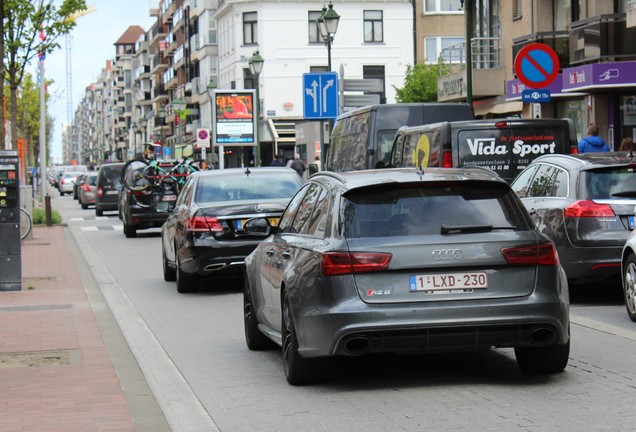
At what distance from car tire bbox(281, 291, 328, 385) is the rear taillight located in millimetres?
591

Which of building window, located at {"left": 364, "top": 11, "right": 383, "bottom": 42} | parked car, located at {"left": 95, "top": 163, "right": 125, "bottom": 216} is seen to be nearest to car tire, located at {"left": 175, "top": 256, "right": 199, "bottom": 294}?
parked car, located at {"left": 95, "top": 163, "right": 125, "bottom": 216}

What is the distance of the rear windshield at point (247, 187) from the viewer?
56.9 ft

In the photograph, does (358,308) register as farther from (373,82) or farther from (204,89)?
(204,89)

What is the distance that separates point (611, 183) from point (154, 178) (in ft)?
62.8

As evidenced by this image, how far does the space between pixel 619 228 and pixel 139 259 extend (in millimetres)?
12300

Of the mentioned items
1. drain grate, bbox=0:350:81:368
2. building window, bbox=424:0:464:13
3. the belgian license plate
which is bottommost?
drain grate, bbox=0:350:81:368

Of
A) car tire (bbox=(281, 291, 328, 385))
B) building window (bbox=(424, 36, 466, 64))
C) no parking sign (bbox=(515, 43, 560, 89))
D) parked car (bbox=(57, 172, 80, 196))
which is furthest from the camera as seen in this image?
parked car (bbox=(57, 172, 80, 196))

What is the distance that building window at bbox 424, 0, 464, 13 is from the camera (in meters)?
67.1

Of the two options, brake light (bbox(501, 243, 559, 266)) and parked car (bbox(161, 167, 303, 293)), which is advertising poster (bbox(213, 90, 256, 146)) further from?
brake light (bbox(501, 243, 559, 266))

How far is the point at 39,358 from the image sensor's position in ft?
35.3

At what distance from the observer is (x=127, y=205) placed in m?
31.4

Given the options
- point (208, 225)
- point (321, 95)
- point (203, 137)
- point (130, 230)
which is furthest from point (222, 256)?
point (203, 137)

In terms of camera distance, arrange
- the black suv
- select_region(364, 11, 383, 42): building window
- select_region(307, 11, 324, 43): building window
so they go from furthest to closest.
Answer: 1. select_region(364, 11, 383, 42): building window
2. select_region(307, 11, 324, 43): building window
3. the black suv

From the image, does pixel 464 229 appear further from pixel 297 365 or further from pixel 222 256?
pixel 222 256
